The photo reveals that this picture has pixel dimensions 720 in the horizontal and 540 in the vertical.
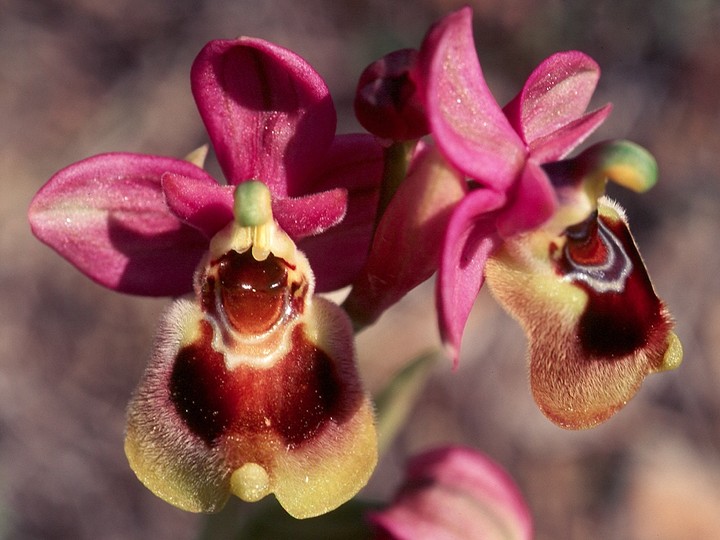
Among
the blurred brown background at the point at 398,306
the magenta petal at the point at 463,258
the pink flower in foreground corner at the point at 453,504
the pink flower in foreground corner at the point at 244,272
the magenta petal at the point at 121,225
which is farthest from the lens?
the blurred brown background at the point at 398,306

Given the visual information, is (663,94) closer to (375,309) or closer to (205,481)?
(375,309)

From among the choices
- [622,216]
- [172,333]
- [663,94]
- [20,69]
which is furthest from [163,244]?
[663,94]

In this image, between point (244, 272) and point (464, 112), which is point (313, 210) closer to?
point (244, 272)

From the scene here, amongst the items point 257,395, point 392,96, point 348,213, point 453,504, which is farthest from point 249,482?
point 453,504

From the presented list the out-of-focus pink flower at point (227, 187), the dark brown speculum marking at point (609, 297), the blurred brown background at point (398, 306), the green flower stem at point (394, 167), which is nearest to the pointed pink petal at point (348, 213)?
the out-of-focus pink flower at point (227, 187)

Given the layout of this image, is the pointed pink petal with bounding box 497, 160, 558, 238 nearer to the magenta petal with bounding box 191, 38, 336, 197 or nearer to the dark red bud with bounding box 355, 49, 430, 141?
the dark red bud with bounding box 355, 49, 430, 141

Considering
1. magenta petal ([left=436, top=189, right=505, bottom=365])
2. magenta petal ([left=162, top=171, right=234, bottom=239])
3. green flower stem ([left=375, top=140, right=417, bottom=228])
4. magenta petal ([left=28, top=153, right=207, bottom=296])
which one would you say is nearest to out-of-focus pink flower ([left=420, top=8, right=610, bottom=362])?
magenta petal ([left=436, top=189, right=505, bottom=365])

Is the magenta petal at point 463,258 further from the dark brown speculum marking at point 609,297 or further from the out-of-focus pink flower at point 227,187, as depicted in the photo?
the out-of-focus pink flower at point 227,187
